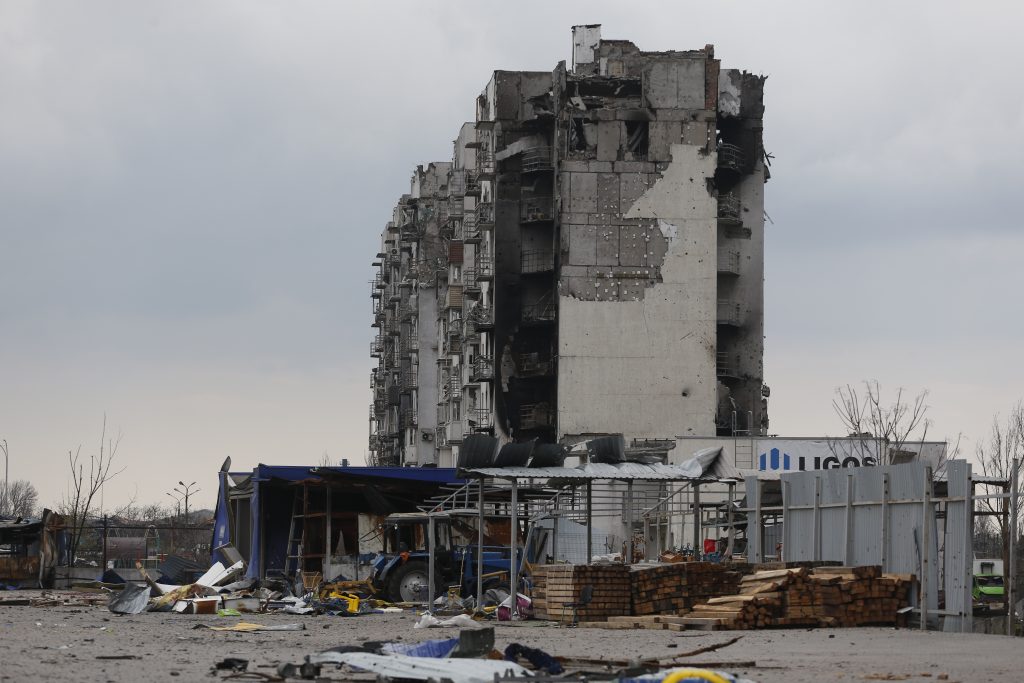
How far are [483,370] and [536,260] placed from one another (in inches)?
267

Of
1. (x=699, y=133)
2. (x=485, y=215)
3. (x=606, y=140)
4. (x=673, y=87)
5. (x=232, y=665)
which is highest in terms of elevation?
(x=673, y=87)

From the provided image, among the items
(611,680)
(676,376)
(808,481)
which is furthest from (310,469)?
(676,376)

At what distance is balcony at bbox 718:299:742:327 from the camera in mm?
68500

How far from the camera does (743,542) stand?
39375 mm

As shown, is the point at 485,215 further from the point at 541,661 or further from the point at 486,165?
the point at 541,661

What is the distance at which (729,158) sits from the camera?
68.6 metres

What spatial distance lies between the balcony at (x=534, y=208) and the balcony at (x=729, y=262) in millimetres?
8046

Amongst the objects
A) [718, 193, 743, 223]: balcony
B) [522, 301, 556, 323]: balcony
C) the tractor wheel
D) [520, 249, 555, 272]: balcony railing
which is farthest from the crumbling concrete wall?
the tractor wheel

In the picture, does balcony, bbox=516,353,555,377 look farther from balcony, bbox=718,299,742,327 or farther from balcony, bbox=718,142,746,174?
balcony, bbox=718,142,746,174

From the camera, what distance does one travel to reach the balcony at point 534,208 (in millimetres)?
70688

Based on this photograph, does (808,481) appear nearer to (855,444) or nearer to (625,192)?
(855,444)

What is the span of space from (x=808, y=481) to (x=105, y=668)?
15601 millimetres

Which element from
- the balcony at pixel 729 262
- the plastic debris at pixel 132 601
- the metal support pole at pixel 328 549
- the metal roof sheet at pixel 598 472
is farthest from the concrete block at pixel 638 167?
the plastic debris at pixel 132 601

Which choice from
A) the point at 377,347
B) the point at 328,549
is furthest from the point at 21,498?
the point at 328,549
